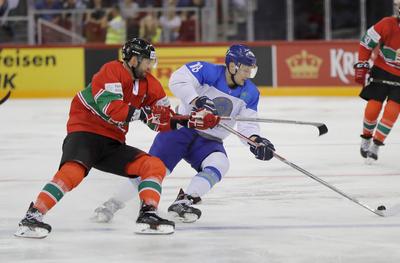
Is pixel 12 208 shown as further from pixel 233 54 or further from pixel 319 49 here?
pixel 319 49

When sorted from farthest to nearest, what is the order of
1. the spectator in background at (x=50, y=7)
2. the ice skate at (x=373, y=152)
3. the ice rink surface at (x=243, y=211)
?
1. the spectator in background at (x=50, y=7)
2. the ice skate at (x=373, y=152)
3. the ice rink surface at (x=243, y=211)

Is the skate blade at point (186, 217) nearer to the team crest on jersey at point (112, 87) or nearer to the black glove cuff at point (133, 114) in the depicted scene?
the black glove cuff at point (133, 114)

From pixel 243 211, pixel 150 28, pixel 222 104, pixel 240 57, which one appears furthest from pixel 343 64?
pixel 240 57

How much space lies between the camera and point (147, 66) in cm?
467

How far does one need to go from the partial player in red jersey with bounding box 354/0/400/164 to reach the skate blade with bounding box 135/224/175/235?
2.96 m

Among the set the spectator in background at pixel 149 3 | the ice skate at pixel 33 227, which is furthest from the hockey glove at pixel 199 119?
the spectator in background at pixel 149 3

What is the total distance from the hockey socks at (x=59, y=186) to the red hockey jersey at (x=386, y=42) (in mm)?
3329

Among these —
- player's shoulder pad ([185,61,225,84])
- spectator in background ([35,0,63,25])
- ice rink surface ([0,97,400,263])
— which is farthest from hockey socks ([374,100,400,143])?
spectator in background ([35,0,63,25])

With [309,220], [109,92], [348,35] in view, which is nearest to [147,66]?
[109,92]

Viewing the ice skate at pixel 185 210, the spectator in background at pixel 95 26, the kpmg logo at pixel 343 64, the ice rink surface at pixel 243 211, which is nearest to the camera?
the ice rink surface at pixel 243 211

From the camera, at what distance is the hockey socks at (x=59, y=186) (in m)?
4.48

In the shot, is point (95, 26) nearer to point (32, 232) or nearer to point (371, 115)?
point (371, 115)

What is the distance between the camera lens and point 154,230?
4.56 meters

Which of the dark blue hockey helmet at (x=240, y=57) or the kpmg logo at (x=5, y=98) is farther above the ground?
the dark blue hockey helmet at (x=240, y=57)
